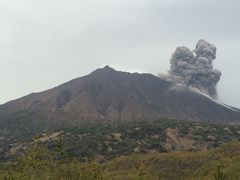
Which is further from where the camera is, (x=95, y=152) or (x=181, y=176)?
(x=95, y=152)

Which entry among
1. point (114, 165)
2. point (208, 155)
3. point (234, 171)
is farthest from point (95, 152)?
point (234, 171)

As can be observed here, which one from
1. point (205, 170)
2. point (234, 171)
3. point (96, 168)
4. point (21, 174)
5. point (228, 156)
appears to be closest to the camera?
point (21, 174)

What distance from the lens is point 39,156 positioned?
5503 centimetres

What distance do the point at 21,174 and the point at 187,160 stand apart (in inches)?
4570

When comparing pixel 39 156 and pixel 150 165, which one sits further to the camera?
pixel 150 165

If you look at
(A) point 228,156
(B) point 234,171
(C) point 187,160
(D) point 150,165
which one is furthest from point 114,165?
(B) point 234,171

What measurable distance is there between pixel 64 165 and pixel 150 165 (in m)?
104

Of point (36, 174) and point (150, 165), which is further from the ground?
point (36, 174)

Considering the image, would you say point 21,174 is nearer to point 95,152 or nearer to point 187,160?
point 187,160

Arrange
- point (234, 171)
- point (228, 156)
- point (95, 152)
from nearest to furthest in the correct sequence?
point (234, 171), point (228, 156), point (95, 152)

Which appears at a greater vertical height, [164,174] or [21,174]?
[21,174]

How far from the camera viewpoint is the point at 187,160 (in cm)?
16388

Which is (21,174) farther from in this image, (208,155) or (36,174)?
(208,155)

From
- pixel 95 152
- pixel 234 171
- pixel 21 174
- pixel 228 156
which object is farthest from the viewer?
pixel 95 152
